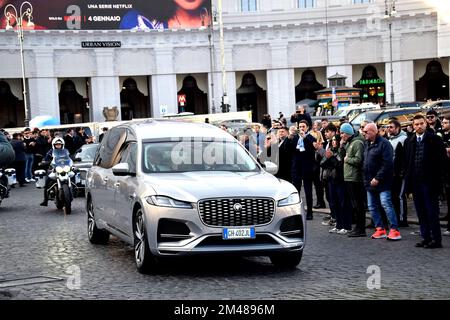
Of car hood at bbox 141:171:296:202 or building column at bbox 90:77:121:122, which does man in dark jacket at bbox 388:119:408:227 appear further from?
building column at bbox 90:77:121:122

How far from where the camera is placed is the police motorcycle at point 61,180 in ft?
59.8

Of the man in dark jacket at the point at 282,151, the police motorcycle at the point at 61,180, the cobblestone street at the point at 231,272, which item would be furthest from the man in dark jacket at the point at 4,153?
the man in dark jacket at the point at 282,151

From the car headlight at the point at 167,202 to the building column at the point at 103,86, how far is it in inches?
2109

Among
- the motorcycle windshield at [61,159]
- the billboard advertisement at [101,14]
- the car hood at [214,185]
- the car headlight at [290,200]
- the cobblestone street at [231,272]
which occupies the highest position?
the billboard advertisement at [101,14]

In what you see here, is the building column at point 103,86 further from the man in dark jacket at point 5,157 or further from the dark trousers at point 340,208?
the dark trousers at point 340,208

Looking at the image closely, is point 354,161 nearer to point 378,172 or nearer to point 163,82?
point 378,172

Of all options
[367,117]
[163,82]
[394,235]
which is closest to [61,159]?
[394,235]

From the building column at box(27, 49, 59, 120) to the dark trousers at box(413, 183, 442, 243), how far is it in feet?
168

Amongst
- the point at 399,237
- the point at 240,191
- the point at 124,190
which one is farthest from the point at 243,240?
the point at 399,237

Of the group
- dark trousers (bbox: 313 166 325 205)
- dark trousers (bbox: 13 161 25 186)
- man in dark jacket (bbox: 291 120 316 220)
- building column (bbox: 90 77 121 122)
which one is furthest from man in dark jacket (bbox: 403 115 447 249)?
building column (bbox: 90 77 121 122)

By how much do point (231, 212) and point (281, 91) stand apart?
56.7 metres

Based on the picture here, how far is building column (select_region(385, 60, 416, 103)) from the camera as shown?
2502 inches

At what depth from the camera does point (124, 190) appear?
35.0 ft
